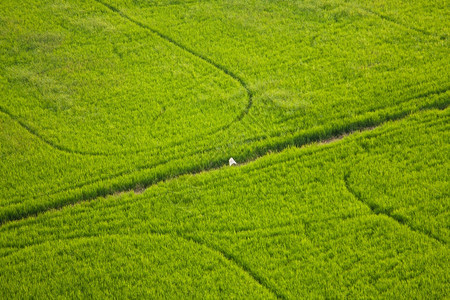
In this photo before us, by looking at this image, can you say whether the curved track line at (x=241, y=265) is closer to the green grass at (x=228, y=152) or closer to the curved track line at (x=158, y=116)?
the green grass at (x=228, y=152)

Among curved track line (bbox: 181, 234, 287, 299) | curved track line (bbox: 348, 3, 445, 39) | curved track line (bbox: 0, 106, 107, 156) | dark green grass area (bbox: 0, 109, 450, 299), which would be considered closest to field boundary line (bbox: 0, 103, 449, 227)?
dark green grass area (bbox: 0, 109, 450, 299)

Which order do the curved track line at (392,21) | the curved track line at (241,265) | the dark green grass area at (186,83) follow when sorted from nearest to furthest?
1. the curved track line at (241,265)
2. the dark green grass area at (186,83)
3. the curved track line at (392,21)

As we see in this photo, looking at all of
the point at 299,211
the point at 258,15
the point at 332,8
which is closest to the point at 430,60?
the point at 332,8

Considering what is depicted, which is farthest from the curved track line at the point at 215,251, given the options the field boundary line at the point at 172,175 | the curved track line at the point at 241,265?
the field boundary line at the point at 172,175

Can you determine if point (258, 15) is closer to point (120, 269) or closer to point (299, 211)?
point (299, 211)

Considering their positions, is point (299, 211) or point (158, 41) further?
point (158, 41)

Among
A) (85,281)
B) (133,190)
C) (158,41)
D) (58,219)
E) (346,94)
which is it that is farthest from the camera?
(158,41)

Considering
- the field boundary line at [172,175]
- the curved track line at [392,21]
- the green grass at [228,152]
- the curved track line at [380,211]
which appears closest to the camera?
the green grass at [228,152]
